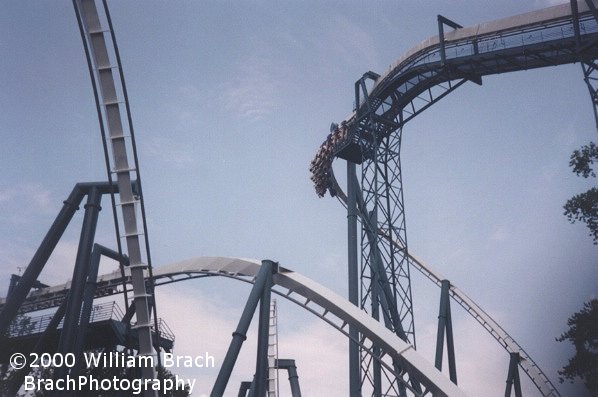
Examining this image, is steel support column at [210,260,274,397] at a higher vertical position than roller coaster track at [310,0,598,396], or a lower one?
lower

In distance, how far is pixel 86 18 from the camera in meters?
12.8

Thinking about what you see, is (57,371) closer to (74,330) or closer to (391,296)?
(74,330)

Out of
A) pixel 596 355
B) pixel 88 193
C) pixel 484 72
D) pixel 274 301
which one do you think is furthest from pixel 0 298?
pixel 596 355

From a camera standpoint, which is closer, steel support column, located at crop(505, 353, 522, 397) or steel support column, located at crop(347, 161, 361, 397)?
steel support column, located at crop(347, 161, 361, 397)

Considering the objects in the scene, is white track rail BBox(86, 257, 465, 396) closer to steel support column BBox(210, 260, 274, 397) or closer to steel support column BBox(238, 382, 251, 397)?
steel support column BBox(210, 260, 274, 397)

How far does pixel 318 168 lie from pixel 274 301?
6.84 m

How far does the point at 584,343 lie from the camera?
23.2m

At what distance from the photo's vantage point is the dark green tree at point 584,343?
22.8 metres

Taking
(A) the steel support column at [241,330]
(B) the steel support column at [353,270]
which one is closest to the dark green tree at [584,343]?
(B) the steel support column at [353,270]

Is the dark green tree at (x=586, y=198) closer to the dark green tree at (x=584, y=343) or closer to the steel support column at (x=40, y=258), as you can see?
the dark green tree at (x=584, y=343)

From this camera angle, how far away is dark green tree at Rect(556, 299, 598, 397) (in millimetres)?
22812

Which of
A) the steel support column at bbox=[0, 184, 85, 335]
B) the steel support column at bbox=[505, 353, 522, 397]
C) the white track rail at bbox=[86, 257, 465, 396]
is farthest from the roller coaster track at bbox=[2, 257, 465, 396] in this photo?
the steel support column at bbox=[505, 353, 522, 397]

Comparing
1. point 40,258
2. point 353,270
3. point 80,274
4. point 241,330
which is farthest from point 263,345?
point 353,270

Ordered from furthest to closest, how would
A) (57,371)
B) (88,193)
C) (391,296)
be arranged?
(391,296) → (88,193) → (57,371)
